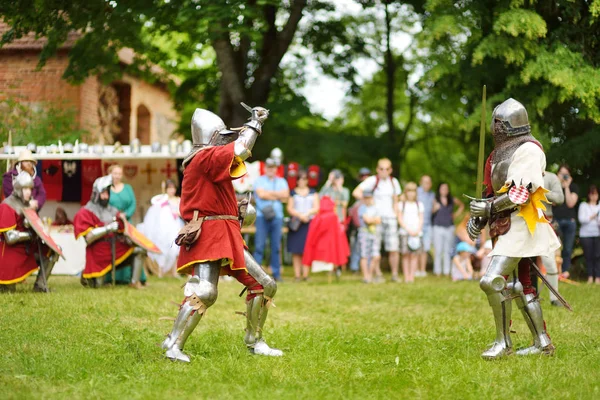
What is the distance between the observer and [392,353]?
21.1 feet

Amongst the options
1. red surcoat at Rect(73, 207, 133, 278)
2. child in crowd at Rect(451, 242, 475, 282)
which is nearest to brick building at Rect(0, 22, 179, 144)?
red surcoat at Rect(73, 207, 133, 278)

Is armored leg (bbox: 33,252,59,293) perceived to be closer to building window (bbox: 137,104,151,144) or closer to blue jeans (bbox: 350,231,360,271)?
blue jeans (bbox: 350,231,360,271)

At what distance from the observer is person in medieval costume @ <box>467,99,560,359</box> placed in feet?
20.3

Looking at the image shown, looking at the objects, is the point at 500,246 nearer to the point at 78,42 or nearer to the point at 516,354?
the point at 516,354

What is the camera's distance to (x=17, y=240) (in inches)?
399

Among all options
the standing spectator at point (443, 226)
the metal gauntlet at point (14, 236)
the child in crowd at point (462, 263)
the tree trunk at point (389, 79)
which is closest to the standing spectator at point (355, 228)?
the standing spectator at point (443, 226)

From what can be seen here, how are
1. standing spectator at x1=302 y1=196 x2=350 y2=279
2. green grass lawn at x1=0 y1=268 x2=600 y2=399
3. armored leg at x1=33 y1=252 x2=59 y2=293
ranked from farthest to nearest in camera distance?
standing spectator at x1=302 y1=196 x2=350 y2=279 → armored leg at x1=33 y1=252 x2=59 y2=293 → green grass lawn at x1=0 y1=268 x2=600 y2=399

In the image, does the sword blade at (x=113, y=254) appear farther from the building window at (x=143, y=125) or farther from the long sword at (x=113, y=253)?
the building window at (x=143, y=125)

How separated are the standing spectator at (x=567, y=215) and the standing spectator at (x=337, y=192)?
3.50 m

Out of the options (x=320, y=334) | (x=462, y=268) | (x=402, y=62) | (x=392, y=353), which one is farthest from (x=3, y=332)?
(x=402, y=62)

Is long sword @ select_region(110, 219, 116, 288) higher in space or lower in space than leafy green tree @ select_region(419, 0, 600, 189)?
lower

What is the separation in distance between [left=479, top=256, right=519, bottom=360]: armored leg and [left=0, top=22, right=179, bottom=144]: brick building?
12.4m

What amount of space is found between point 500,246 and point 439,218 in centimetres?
813

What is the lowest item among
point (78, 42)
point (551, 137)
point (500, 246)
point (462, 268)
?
point (462, 268)
